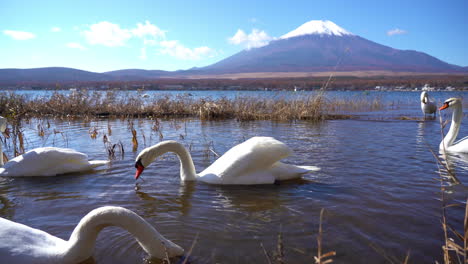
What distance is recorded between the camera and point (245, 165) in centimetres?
564

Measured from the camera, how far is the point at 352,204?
4.86 meters

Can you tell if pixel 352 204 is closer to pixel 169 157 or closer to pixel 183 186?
pixel 183 186

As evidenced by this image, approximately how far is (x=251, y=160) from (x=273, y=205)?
3.14 ft

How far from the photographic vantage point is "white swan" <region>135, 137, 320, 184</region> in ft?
18.5

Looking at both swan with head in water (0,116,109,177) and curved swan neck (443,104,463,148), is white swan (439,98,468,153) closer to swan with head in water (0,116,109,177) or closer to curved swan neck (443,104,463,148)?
curved swan neck (443,104,463,148)

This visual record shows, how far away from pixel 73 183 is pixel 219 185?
2.56 m

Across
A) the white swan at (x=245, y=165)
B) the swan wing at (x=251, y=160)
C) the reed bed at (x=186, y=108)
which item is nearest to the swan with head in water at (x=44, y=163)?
the white swan at (x=245, y=165)

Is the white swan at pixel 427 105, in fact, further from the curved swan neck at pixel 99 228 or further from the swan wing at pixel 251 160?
the curved swan neck at pixel 99 228

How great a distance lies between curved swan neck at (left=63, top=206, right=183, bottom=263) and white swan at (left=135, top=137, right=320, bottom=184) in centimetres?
249

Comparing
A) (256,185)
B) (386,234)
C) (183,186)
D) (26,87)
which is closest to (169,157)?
(183,186)

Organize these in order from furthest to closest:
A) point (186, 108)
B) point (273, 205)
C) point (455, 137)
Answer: point (186, 108)
point (455, 137)
point (273, 205)

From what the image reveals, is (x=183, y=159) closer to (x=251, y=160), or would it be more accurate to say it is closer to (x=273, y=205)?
(x=251, y=160)

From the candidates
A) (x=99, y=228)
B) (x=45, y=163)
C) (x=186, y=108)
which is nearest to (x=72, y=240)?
(x=99, y=228)

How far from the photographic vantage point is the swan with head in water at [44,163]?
623 cm
